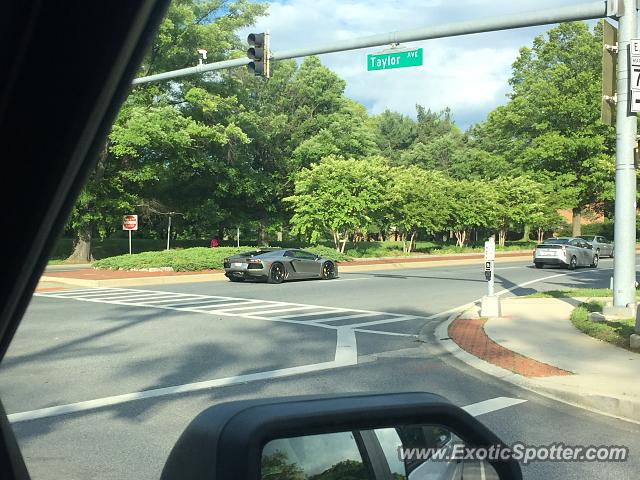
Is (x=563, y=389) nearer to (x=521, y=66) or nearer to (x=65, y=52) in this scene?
(x=65, y=52)

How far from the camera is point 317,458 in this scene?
67.9 inches

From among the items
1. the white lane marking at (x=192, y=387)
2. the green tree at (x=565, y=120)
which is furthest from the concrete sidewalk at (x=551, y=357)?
the green tree at (x=565, y=120)

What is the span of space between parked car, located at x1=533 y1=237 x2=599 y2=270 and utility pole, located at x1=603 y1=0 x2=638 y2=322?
60.8 ft

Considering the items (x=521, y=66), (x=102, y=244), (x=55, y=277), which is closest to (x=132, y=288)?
(x=55, y=277)

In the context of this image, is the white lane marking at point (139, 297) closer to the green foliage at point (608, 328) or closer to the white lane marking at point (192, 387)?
the white lane marking at point (192, 387)

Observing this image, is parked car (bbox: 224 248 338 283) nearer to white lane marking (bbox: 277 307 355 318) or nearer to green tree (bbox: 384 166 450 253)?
white lane marking (bbox: 277 307 355 318)

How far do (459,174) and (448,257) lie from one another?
30269mm

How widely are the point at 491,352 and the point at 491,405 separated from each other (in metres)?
2.71

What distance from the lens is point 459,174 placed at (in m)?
67.9

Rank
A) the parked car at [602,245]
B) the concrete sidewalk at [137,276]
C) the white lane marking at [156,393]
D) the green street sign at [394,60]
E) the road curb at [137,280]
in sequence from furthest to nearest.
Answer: the parked car at [602,245]
the concrete sidewalk at [137,276]
the road curb at [137,280]
the green street sign at [394,60]
the white lane marking at [156,393]

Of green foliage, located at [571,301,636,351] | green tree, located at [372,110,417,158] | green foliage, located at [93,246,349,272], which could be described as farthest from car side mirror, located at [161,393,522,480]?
green tree, located at [372,110,417,158]

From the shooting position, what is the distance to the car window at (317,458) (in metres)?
1.61

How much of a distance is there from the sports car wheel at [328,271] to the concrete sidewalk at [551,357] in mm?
10715

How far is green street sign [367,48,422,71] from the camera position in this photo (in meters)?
13.2
